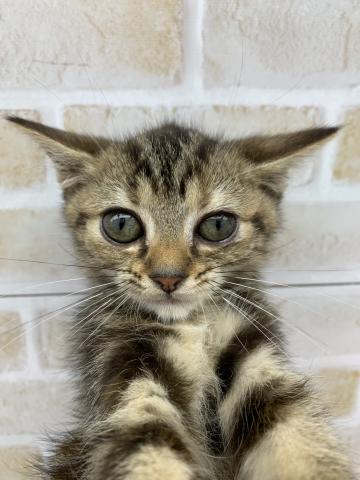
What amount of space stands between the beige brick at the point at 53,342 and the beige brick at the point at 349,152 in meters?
0.59

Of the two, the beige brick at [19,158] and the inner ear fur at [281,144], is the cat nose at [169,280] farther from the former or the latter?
the beige brick at [19,158]

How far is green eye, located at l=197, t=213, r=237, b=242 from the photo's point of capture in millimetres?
713

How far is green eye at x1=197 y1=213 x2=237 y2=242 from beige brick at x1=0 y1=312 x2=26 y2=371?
0.45 metres

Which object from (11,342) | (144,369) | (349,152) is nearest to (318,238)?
(349,152)

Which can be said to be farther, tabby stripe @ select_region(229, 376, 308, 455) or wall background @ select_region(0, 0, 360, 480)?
wall background @ select_region(0, 0, 360, 480)

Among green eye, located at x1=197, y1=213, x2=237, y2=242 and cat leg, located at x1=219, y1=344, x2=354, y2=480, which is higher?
green eye, located at x1=197, y1=213, x2=237, y2=242

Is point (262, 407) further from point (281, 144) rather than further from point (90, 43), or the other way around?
point (90, 43)

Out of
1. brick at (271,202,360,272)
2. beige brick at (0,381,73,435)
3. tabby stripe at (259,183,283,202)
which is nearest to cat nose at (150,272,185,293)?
tabby stripe at (259,183,283,202)

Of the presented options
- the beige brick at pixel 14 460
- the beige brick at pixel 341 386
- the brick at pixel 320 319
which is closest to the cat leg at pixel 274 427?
the brick at pixel 320 319

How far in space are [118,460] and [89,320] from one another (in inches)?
10.3

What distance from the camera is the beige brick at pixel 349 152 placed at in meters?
0.89

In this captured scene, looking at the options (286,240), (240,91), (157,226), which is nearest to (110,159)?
(157,226)

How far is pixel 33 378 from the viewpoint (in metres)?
1.01

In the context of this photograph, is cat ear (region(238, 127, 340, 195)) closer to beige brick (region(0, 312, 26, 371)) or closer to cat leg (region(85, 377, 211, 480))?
cat leg (region(85, 377, 211, 480))
